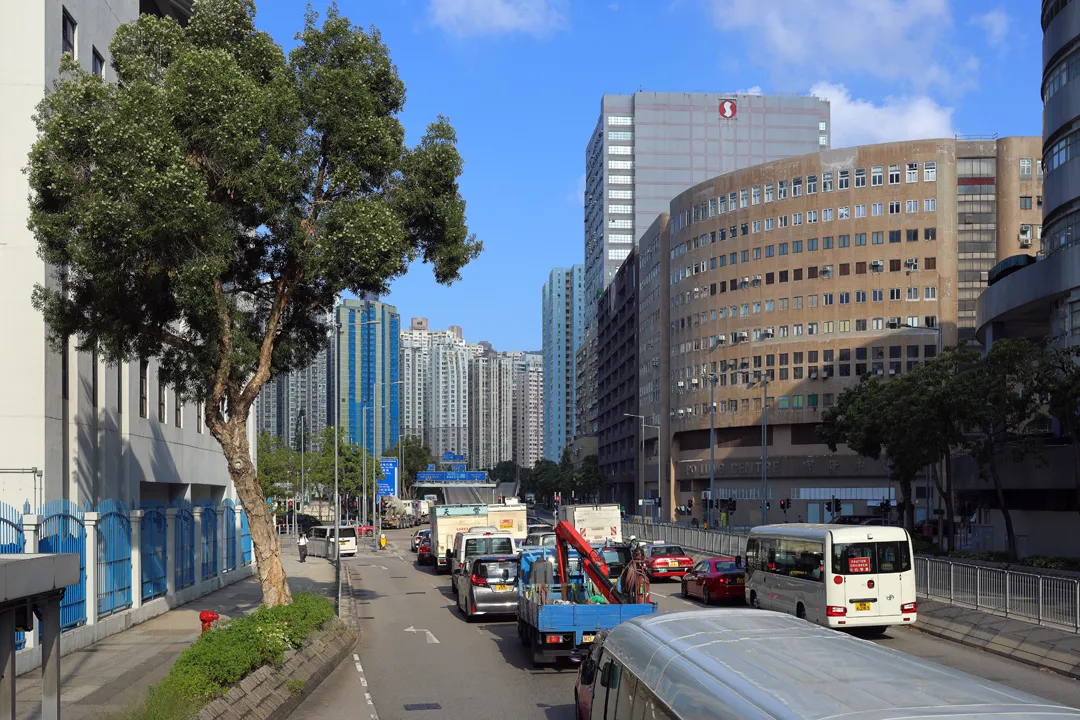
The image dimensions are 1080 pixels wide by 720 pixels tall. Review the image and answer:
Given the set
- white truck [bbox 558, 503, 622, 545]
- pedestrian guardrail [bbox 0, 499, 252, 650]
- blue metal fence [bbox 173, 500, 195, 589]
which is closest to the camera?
pedestrian guardrail [bbox 0, 499, 252, 650]

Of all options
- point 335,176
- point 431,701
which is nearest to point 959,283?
point 335,176

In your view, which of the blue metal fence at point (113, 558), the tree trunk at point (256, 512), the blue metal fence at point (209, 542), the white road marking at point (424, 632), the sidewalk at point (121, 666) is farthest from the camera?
the blue metal fence at point (209, 542)

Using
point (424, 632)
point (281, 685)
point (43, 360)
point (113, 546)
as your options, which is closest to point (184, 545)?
point (113, 546)

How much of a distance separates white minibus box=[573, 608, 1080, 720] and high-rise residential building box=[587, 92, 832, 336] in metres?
160

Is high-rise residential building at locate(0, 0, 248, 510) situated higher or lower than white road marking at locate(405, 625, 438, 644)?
higher

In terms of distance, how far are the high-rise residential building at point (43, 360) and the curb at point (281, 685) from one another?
8.92 metres

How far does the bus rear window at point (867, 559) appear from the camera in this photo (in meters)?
22.0

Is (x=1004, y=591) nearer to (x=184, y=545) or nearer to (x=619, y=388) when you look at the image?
(x=184, y=545)

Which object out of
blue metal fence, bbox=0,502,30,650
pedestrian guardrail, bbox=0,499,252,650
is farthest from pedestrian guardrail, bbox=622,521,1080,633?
blue metal fence, bbox=0,502,30,650

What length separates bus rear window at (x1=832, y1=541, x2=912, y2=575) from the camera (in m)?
22.0

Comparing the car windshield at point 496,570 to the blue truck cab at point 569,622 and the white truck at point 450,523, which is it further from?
the white truck at point 450,523

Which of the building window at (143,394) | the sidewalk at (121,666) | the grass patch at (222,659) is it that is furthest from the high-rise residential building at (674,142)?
the grass patch at (222,659)

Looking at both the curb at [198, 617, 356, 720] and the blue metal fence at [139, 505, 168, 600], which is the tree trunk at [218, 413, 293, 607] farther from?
the blue metal fence at [139, 505, 168, 600]

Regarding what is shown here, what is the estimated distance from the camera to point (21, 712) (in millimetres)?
14391
